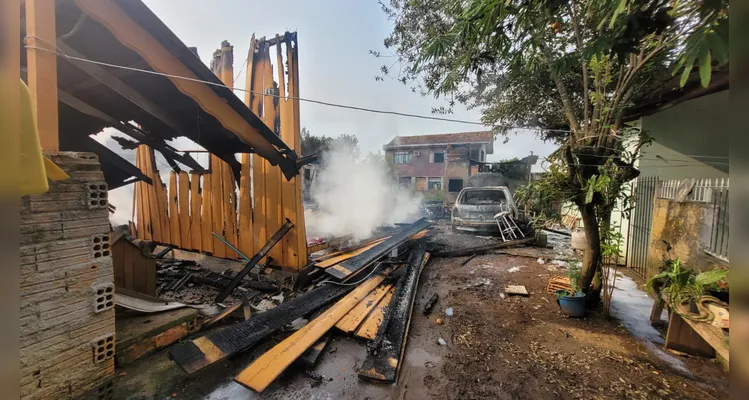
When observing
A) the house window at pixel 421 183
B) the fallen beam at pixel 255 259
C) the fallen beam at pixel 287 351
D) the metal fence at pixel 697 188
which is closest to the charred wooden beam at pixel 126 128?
the fallen beam at pixel 255 259

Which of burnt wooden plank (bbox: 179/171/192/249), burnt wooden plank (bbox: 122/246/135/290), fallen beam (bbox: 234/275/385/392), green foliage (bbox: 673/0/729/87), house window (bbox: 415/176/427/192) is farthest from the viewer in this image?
house window (bbox: 415/176/427/192)

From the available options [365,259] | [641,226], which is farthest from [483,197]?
[365,259]

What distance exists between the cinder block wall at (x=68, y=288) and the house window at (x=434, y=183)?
25.1 m

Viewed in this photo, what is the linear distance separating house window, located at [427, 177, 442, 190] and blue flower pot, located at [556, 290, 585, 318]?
22024 millimetres

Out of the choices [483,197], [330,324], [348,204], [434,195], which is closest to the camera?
[330,324]

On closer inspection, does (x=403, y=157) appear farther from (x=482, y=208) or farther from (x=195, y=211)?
(x=195, y=211)

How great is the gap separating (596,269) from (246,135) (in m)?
5.89

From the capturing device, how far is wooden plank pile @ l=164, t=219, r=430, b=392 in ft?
8.86

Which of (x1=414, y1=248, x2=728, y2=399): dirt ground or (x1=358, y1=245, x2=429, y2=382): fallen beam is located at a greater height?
(x1=358, y1=245, x2=429, y2=382): fallen beam

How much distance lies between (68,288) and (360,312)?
3036mm

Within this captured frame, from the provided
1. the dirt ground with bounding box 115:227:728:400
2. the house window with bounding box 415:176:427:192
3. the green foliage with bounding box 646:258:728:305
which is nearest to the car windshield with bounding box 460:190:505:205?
the dirt ground with bounding box 115:227:728:400

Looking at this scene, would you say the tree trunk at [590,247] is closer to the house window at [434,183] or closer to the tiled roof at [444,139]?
the tiled roof at [444,139]

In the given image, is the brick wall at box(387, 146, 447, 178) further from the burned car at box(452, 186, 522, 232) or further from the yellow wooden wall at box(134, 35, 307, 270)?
the yellow wooden wall at box(134, 35, 307, 270)

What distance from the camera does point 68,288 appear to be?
1.96 m
